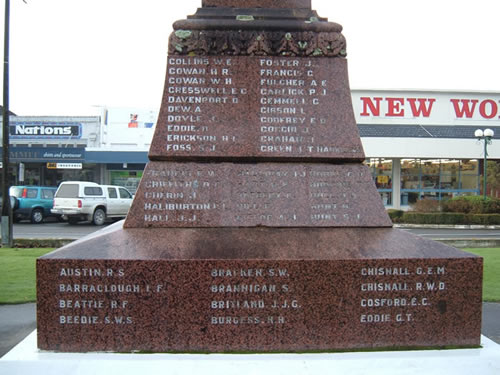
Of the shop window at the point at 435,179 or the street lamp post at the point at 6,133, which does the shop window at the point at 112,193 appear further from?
the shop window at the point at 435,179

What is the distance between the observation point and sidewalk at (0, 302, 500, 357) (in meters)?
4.12

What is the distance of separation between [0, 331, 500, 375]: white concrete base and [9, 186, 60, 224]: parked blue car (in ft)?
62.5

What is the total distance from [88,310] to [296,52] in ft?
9.93

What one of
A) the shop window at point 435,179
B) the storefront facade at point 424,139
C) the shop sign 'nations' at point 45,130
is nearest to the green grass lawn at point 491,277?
the storefront facade at point 424,139

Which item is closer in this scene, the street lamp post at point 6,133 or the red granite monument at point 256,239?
the red granite monument at point 256,239

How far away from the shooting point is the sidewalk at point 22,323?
4.12 m

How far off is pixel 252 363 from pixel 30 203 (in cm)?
2013

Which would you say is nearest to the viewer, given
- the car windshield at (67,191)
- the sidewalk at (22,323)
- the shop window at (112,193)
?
the sidewalk at (22,323)

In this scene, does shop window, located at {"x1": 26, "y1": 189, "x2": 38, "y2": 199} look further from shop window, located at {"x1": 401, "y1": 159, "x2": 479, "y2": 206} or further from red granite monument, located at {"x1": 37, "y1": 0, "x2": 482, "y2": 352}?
shop window, located at {"x1": 401, "y1": 159, "x2": 479, "y2": 206}

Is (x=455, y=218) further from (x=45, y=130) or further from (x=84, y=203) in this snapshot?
(x=45, y=130)

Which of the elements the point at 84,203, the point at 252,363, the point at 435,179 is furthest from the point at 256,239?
the point at 435,179

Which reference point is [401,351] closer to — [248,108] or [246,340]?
[246,340]

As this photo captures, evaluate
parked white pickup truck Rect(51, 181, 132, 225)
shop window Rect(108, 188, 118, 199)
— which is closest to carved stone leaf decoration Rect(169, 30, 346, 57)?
parked white pickup truck Rect(51, 181, 132, 225)

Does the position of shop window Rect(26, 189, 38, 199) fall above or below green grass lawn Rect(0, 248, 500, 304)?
above
